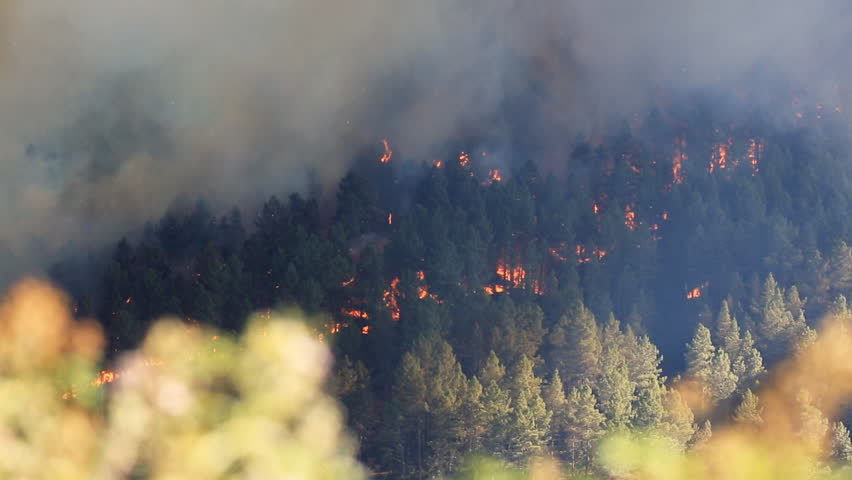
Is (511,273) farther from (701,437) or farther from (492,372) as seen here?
(701,437)

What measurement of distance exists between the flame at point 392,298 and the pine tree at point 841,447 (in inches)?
364

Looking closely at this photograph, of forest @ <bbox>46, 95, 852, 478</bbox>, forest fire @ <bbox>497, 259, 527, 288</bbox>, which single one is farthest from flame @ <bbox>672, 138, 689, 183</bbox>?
forest fire @ <bbox>497, 259, 527, 288</bbox>

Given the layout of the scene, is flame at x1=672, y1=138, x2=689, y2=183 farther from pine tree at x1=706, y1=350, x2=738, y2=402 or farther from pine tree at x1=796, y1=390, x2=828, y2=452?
pine tree at x1=796, y1=390, x2=828, y2=452

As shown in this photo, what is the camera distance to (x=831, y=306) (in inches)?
1085

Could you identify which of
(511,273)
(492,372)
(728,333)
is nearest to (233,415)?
(492,372)

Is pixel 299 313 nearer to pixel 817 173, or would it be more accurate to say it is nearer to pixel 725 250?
pixel 725 250

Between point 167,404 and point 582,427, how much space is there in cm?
789

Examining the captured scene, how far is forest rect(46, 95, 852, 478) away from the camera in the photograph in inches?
890

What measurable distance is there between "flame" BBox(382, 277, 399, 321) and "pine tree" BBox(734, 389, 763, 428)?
7253 millimetres

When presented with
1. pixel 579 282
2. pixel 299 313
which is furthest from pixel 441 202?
pixel 299 313

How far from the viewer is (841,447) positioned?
945 inches

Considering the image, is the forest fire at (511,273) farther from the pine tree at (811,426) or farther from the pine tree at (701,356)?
the pine tree at (811,426)

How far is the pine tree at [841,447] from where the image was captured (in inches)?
943

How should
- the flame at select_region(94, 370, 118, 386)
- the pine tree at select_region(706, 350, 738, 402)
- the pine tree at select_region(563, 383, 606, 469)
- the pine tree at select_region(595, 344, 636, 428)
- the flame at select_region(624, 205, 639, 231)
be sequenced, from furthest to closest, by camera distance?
the flame at select_region(624, 205, 639, 231)
the pine tree at select_region(706, 350, 738, 402)
the pine tree at select_region(595, 344, 636, 428)
the pine tree at select_region(563, 383, 606, 469)
the flame at select_region(94, 370, 118, 386)
